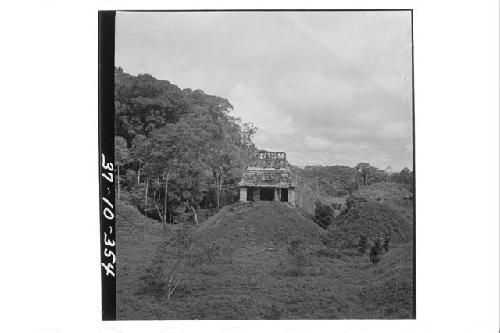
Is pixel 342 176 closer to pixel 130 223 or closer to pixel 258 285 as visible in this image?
pixel 258 285

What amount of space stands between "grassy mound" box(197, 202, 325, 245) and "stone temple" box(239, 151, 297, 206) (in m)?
0.11

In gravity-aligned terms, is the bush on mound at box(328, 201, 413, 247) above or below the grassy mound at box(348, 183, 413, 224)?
below

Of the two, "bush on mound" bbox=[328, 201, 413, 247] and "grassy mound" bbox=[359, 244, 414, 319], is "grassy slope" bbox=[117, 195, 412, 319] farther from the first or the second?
"bush on mound" bbox=[328, 201, 413, 247]

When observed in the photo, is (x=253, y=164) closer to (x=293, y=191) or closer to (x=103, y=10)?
(x=293, y=191)

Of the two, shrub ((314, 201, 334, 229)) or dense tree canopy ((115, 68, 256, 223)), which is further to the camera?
shrub ((314, 201, 334, 229))

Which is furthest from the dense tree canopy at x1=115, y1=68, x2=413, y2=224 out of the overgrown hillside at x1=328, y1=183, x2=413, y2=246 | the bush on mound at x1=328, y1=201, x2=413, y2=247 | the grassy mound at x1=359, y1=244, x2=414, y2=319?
the grassy mound at x1=359, y1=244, x2=414, y2=319

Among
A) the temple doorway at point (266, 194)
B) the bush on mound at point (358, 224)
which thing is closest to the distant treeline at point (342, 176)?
the bush on mound at point (358, 224)

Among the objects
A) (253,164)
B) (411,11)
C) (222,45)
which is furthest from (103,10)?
(411,11)

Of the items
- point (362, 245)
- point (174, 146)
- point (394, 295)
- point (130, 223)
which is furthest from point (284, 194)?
point (130, 223)

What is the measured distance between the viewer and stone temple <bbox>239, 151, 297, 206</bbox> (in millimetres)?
5973

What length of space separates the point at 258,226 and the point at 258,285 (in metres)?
0.66

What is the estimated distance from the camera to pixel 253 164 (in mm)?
6043

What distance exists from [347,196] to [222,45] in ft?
7.29

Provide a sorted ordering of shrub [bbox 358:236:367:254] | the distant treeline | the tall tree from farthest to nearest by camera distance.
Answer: shrub [bbox 358:236:367:254]
the distant treeline
the tall tree
